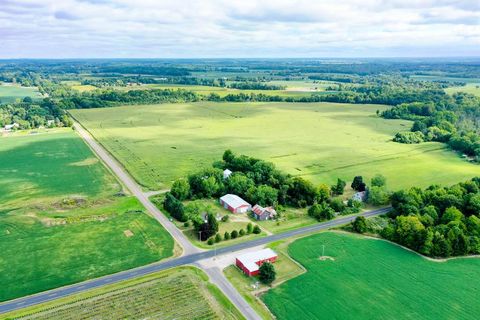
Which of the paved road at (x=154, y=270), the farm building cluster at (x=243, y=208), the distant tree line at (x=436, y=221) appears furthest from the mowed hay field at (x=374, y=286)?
the farm building cluster at (x=243, y=208)

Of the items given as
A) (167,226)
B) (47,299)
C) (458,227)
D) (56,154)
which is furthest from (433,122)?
(47,299)

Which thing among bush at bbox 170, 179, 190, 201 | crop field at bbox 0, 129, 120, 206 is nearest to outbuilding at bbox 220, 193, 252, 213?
bush at bbox 170, 179, 190, 201

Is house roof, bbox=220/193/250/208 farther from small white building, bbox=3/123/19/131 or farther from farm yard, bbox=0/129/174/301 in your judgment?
small white building, bbox=3/123/19/131

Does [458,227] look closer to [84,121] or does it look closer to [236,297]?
[236,297]

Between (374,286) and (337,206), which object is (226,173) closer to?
(337,206)

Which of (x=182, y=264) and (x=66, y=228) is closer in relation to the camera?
(x=182, y=264)

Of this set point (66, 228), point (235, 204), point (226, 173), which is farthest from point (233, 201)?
point (66, 228)
